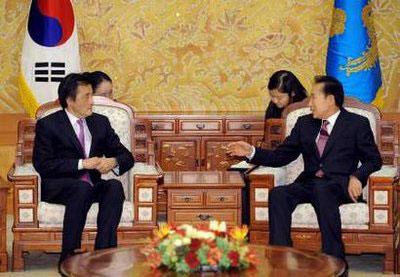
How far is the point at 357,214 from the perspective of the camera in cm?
677

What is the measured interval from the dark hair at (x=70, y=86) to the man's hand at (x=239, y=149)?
1.04 meters

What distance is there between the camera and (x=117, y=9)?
377 inches

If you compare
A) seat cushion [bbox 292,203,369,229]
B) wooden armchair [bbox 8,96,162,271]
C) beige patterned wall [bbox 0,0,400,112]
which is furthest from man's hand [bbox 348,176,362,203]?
beige patterned wall [bbox 0,0,400,112]

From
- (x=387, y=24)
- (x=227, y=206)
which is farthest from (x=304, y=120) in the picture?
(x=387, y=24)

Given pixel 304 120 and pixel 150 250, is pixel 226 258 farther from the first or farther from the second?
pixel 304 120

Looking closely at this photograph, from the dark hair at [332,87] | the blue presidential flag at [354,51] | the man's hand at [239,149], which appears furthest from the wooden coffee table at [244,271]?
the blue presidential flag at [354,51]

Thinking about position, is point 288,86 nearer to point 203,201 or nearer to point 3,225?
point 203,201

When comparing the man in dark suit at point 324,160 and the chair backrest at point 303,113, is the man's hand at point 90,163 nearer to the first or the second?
the man in dark suit at point 324,160

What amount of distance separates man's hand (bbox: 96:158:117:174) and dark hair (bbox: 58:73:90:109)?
1.51 ft

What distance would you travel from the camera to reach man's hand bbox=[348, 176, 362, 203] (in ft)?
21.7

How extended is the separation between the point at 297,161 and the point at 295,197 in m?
0.47

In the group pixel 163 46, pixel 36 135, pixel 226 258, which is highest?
pixel 163 46

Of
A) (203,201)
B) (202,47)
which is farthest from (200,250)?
(202,47)

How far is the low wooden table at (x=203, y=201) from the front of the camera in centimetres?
707
